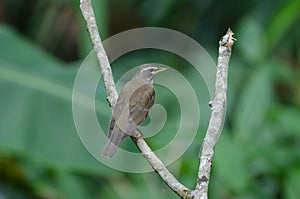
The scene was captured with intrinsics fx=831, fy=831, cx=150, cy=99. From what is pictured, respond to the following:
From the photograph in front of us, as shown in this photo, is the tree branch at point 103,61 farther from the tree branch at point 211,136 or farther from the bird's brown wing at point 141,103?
the tree branch at point 211,136

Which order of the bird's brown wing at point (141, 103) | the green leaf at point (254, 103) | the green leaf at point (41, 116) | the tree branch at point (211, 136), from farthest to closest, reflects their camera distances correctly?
the green leaf at point (254, 103)
the green leaf at point (41, 116)
the bird's brown wing at point (141, 103)
the tree branch at point (211, 136)

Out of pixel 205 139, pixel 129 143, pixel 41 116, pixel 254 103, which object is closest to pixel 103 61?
pixel 205 139

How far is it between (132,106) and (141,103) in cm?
3

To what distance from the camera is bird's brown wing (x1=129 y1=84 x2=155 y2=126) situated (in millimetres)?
1474

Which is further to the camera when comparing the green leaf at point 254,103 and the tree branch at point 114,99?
the green leaf at point 254,103

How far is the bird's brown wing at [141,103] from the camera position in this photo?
147cm

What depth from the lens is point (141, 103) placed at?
1.52m

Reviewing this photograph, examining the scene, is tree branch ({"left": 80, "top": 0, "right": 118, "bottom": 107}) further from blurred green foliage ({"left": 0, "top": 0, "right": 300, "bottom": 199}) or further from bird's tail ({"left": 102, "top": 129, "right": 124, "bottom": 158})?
blurred green foliage ({"left": 0, "top": 0, "right": 300, "bottom": 199})

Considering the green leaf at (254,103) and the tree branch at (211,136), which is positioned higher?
the green leaf at (254,103)

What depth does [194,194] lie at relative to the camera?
1.35m

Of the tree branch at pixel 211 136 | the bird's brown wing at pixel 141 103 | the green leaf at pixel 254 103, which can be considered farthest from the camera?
the green leaf at pixel 254 103

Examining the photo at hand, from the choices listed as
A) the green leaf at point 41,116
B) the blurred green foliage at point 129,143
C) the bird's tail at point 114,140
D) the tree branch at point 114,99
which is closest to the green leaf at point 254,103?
the blurred green foliage at point 129,143

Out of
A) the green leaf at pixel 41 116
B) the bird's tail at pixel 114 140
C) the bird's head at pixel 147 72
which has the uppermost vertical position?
the bird's head at pixel 147 72

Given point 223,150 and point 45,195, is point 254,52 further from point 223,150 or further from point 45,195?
point 45,195
